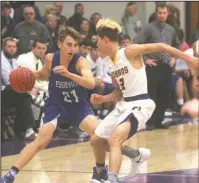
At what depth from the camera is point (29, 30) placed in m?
12.3

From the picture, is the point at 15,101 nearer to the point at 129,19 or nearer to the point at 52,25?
the point at 52,25

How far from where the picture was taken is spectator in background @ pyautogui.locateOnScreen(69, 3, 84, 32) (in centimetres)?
1364

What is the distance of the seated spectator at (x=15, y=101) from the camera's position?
10.5 meters

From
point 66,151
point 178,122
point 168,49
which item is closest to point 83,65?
point 168,49

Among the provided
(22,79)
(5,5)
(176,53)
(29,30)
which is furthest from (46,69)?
(5,5)

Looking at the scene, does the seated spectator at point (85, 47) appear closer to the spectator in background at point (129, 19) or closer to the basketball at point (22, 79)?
the spectator in background at point (129, 19)

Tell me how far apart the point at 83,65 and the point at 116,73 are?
49cm

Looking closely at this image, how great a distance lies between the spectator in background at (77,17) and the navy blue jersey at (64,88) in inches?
246

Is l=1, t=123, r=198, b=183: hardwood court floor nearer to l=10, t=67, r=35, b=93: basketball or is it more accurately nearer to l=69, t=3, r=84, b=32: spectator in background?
l=10, t=67, r=35, b=93: basketball

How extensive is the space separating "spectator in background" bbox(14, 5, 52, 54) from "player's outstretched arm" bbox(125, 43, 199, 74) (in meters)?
5.38

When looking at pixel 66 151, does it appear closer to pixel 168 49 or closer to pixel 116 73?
pixel 116 73

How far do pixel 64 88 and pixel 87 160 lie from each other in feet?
6.01

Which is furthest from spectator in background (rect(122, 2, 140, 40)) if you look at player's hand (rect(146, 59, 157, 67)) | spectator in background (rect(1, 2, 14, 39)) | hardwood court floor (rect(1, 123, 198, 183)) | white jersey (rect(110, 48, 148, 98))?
white jersey (rect(110, 48, 148, 98))

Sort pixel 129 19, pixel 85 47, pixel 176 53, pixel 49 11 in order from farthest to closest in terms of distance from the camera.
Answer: pixel 129 19
pixel 49 11
pixel 85 47
pixel 176 53
